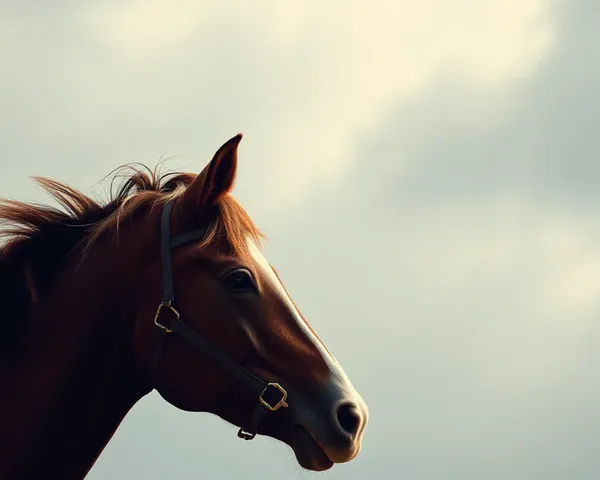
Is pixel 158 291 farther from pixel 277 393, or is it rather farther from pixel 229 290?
pixel 277 393

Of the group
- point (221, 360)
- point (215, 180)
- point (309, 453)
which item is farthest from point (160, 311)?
point (309, 453)

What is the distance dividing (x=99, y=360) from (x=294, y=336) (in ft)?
5.21

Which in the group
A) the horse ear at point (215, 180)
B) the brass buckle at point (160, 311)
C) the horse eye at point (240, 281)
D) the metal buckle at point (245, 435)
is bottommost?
the metal buckle at point (245, 435)

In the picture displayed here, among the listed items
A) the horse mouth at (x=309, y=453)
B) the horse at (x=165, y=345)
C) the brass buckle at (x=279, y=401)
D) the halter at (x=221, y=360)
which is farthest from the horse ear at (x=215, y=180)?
the horse mouth at (x=309, y=453)

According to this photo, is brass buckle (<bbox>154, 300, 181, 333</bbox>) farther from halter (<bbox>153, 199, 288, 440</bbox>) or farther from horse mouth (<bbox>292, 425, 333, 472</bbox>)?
horse mouth (<bbox>292, 425, 333, 472</bbox>)

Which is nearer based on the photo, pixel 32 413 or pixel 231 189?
pixel 32 413

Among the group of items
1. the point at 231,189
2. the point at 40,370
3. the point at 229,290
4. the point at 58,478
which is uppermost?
the point at 231,189

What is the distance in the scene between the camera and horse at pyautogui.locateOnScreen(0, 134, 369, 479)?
748cm

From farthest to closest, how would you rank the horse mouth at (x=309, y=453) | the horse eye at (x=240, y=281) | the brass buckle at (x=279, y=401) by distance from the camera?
the horse eye at (x=240, y=281), the brass buckle at (x=279, y=401), the horse mouth at (x=309, y=453)

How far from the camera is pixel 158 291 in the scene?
7824 millimetres

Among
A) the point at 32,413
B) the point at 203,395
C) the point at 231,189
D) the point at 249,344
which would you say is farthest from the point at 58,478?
the point at 231,189

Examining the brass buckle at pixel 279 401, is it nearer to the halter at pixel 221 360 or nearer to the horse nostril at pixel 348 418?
the halter at pixel 221 360

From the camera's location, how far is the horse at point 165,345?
294 inches

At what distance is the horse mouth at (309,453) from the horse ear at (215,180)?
203 cm
